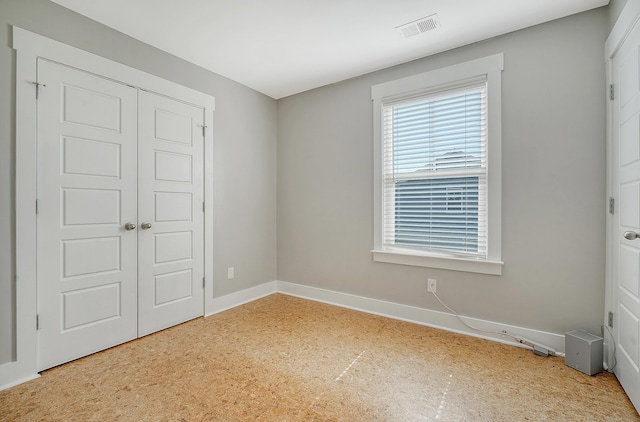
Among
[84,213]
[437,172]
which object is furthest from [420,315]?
[84,213]

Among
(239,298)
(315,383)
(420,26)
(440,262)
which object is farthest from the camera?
(239,298)

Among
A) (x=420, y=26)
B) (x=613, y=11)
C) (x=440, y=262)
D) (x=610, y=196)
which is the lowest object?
(x=440, y=262)

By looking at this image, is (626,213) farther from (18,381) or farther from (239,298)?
(18,381)

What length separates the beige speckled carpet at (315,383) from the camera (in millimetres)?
1702

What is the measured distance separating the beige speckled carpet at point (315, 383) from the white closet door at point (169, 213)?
1.04 feet

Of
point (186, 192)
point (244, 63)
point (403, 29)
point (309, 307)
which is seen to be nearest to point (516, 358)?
point (309, 307)

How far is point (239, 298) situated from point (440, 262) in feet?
7.17

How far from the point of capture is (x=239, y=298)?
3561 millimetres

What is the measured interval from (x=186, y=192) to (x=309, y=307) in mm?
1759

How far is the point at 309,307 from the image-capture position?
347 cm

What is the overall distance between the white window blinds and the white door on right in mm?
826

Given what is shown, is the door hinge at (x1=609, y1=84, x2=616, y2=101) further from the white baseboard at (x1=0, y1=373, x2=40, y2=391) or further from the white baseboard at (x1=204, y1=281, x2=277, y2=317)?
the white baseboard at (x1=0, y1=373, x2=40, y2=391)

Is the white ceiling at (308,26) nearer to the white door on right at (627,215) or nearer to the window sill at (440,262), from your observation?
the white door on right at (627,215)

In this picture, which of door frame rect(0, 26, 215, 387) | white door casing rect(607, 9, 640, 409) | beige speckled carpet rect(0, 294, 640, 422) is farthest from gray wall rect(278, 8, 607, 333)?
door frame rect(0, 26, 215, 387)
